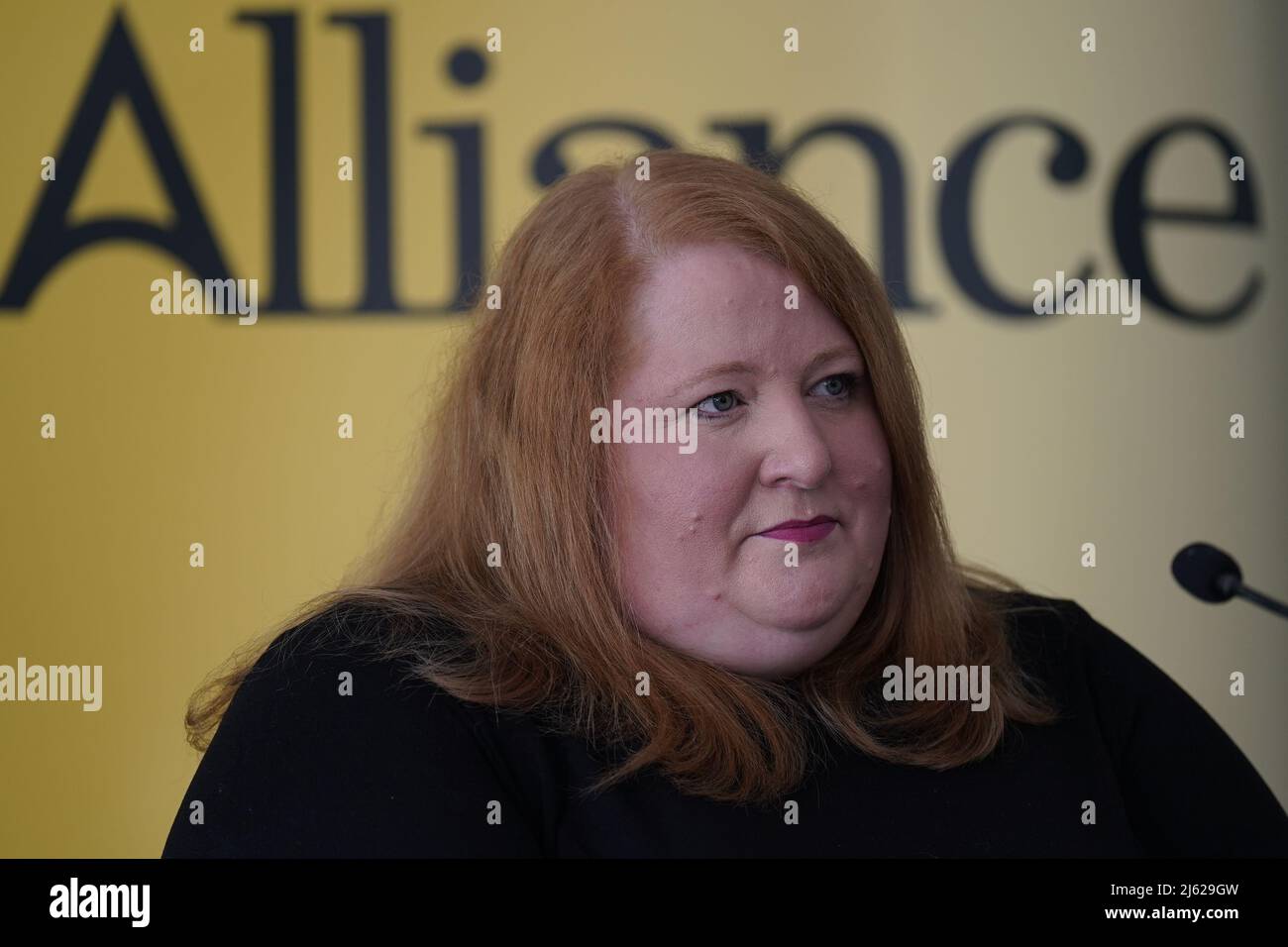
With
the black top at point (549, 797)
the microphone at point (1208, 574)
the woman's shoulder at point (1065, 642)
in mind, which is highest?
the microphone at point (1208, 574)

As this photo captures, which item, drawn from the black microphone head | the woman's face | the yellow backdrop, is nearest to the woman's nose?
the woman's face

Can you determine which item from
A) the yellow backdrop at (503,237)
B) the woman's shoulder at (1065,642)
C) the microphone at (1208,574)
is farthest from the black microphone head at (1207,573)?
the yellow backdrop at (503,237)

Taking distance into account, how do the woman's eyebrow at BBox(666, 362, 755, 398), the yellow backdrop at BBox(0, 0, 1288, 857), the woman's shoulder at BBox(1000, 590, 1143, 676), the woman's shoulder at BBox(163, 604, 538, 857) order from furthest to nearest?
the yellow backdrop at BBox(0, 0, 1288, 857) < the woman's shoulder at BBox(1000, 590, 1143, 676) < the woman's eyebrow at BBox(666, 362, 755, 398) < the woman's shoulder at BBox(163, 604, 538, 857)

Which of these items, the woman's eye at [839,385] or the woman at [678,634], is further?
the woman's eye at [839,385]

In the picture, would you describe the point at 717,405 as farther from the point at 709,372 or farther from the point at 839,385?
the point at 839,385

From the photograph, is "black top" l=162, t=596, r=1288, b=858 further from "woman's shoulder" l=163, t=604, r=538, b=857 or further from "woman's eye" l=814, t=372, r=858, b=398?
"woman's eye" l=814, t=372, r=858, b=398

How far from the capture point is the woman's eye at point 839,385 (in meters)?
1.26

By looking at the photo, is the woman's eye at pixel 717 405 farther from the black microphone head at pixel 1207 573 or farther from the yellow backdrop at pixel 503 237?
the yellow backdrop at pixel 503 237

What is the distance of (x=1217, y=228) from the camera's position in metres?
2.17

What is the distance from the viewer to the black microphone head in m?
1.27

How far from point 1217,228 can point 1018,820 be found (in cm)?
130

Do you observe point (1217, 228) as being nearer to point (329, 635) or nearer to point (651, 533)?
point (651, 533)

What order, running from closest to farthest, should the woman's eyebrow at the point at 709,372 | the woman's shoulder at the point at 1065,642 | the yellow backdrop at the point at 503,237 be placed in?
the woman's eyebrow at the point at 709,372 → the woman's shoulder at the point at 1065,642 → the yellow backdrop at the point at 503,237
